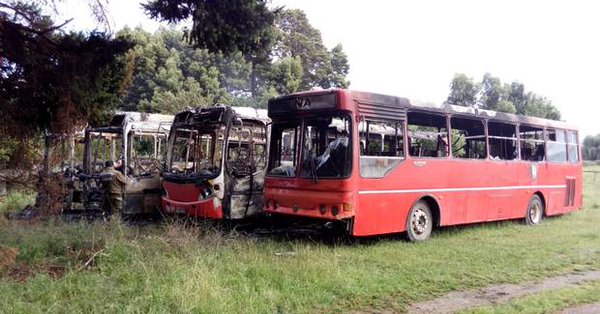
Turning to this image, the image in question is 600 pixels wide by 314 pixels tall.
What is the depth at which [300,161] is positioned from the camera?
9.20 metres

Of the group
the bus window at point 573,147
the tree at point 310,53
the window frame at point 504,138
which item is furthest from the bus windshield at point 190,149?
the tree at point 310,53

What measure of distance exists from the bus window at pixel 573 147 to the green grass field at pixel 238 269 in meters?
5.41

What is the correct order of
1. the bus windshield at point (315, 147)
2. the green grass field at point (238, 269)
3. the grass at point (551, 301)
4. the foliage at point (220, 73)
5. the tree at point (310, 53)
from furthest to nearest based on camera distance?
1. the tree at point (310, 53)
2. the foliage at point (220, 73)
3. the bus windshield at point (315, 147)
4. the grass at point (551, 301)
5. the green grass field at point (238, 269)

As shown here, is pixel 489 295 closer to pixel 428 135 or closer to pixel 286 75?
pixel 428 135

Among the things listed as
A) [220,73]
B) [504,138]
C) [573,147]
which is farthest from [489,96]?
[504,138]

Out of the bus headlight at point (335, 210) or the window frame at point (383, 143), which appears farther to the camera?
the window frame at point (383, 143)

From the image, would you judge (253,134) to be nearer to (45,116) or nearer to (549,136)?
(45,116)

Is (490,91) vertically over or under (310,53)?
under

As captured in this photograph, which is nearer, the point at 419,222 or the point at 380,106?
the point at 380,106

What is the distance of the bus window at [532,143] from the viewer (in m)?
12.7

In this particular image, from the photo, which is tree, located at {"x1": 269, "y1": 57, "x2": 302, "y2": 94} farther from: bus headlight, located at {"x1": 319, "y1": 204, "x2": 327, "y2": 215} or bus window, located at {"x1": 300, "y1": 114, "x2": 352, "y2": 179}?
bus headlight, located at {"x1": 319, "y1": 204, "x2": 327, "y2": 215}

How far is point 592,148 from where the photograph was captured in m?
73.1

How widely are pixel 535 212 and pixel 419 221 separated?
4947 mm

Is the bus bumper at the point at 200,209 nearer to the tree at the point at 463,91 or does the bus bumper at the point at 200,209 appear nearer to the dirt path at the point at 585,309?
the dirt path at the point at 585,309
